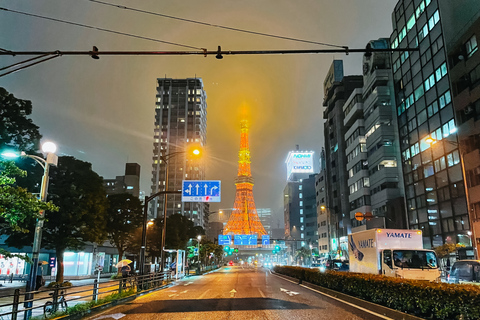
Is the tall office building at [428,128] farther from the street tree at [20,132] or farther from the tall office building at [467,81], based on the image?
the street tree at [20,132]

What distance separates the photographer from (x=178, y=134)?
145m

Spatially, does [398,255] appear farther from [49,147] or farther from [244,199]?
[244,199]

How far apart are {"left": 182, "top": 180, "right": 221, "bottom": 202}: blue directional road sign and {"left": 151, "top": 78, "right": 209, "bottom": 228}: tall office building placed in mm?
114350

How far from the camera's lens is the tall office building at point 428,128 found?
132 ft

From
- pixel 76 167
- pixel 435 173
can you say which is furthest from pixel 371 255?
pixel 435 173

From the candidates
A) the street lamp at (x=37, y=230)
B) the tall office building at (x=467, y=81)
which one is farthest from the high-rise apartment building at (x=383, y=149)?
the street lamp at (x=37, y=230)

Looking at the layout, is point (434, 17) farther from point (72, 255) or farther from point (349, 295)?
point (72, 255)

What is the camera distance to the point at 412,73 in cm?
5006

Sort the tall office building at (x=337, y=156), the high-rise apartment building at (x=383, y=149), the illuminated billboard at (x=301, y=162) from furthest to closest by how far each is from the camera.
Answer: the tall office building at (x=337, y=156) → the illuminated billboard at (x=301, y=162) → the high-rise apartment building at (x=383, y=149)

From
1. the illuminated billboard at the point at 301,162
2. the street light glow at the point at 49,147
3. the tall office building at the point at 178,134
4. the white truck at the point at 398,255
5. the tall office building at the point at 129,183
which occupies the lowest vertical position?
the white truck at the point at 398,255

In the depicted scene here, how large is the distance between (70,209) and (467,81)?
41.7m

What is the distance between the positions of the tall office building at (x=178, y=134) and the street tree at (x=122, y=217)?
87.2m

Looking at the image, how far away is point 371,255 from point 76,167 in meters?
25.0

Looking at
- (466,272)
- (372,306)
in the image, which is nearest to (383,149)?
(466,272)
